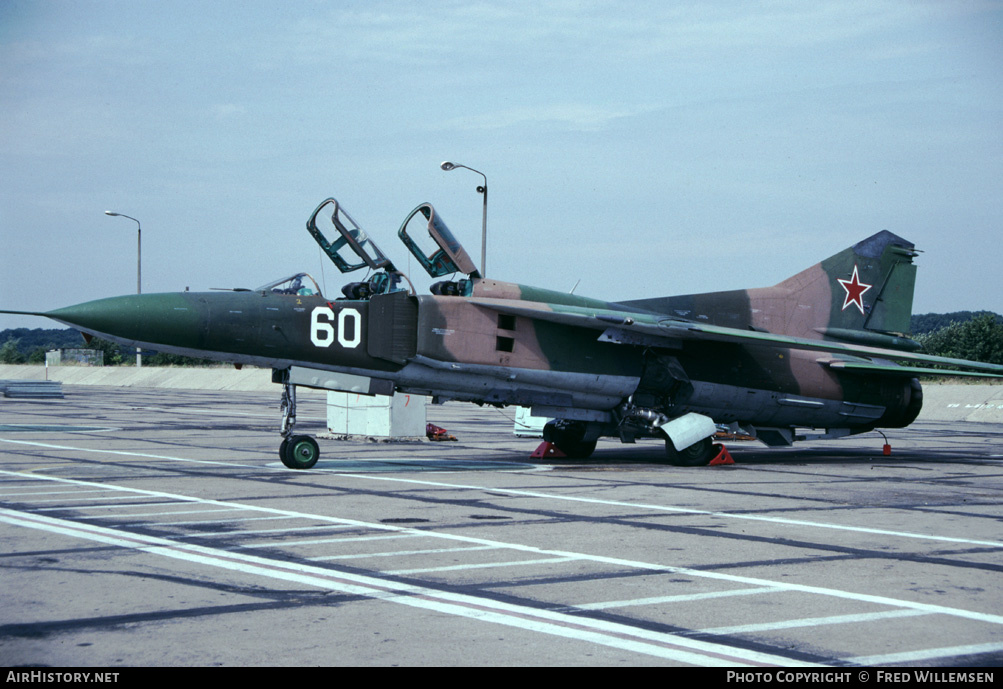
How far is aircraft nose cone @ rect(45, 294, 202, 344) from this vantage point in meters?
13.5

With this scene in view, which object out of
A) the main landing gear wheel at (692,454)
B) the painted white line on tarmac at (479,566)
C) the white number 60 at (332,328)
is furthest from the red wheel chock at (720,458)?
the painted white line on tarmac at (479,566)

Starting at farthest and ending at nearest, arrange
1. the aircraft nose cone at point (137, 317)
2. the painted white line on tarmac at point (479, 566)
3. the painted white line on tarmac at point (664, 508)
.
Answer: the aircraft nose cone at point (137, 317), the painted white line on tarmac at point (664, 508), the painted white line on tarmac at point (479, 566)

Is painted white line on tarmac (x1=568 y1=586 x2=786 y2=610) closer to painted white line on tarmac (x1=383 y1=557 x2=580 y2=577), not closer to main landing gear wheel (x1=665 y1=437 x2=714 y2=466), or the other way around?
painted white line on tarmac (x1=383 y1=557 x2=580 y2=577)

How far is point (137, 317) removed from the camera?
13.7m

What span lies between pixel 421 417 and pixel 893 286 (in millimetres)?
10771

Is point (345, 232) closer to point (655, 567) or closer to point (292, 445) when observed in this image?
point (292, 445)

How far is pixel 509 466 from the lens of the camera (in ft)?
55.0

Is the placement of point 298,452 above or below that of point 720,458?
above

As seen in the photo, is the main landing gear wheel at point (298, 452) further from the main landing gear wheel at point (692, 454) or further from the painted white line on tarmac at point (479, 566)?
the painted white line on tarmac at point (479, 566)

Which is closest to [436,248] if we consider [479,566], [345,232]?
[345,232]

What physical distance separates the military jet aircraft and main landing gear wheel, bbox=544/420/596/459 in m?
0.03

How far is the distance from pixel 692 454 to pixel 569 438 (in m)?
2.42

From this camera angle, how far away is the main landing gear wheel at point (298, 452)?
14938mm
